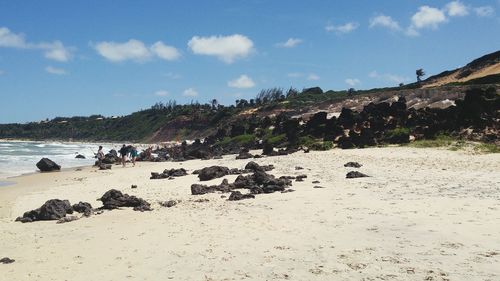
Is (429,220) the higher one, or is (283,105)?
(283,105)

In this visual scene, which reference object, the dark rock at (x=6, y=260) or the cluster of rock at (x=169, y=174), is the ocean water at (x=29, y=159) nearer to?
the cluster of rock at (x=169, y=174)

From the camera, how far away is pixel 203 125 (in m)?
104

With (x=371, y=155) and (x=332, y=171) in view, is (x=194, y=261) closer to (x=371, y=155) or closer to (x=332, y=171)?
(x=332, y=171)

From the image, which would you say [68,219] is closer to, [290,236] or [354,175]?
[290,236]

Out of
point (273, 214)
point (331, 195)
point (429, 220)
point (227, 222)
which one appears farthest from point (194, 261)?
point (331, 195)

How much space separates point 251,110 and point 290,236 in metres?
84.2

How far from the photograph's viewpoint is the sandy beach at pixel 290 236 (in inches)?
301

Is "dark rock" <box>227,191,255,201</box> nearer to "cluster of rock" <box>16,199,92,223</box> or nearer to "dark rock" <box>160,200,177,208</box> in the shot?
"dark rock" <box>160,200,177,208</box>

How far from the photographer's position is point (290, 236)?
32.0 ft

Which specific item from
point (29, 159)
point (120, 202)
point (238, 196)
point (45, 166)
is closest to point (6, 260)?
point (120, 202)

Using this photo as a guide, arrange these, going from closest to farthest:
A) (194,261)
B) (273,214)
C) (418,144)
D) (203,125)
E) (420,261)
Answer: (420,261) → (194,261) → (273,214) → (418,144) → (203,125)

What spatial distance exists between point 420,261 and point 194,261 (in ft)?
12.1

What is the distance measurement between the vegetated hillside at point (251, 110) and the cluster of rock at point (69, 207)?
1157 inches

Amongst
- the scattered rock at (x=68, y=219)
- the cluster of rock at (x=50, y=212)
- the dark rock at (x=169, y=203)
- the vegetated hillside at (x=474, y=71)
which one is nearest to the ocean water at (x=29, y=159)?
the cluster of rock at (x=50, y=212)
